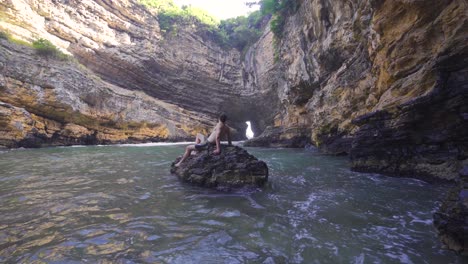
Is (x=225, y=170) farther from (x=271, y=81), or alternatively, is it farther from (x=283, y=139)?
(x=271, y=81)

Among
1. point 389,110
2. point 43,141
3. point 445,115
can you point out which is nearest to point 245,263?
point 445,115

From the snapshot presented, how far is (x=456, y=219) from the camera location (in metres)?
2.22

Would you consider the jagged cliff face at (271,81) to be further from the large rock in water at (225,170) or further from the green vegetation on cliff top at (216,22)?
the large rock in water at (225,170)

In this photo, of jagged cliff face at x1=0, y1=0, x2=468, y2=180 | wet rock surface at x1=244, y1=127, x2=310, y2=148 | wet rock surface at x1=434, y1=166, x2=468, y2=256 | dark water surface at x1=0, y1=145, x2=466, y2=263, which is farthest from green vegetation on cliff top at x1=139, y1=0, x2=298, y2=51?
wet rock surface at x1=434, y1=166, x2=468, y2=256

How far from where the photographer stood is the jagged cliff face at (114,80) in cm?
1512

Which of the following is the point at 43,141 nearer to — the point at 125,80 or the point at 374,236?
the point at 125,80

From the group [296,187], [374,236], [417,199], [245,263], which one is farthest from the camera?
[296,187]

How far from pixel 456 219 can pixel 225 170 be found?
3531mm

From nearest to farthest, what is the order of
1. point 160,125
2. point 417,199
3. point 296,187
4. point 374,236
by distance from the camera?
point 374,236 < point 417,199 < point 296,187 < point 160,125

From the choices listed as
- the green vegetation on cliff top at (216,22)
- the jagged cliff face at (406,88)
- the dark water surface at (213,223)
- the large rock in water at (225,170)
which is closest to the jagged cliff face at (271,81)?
the jagged cliff face at (406,88)

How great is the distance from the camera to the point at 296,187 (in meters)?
4.91

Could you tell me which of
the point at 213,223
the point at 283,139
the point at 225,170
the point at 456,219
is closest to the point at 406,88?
the point at 456,219

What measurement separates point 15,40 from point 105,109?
267 inches

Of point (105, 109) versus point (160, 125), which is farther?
point (160, 125)
